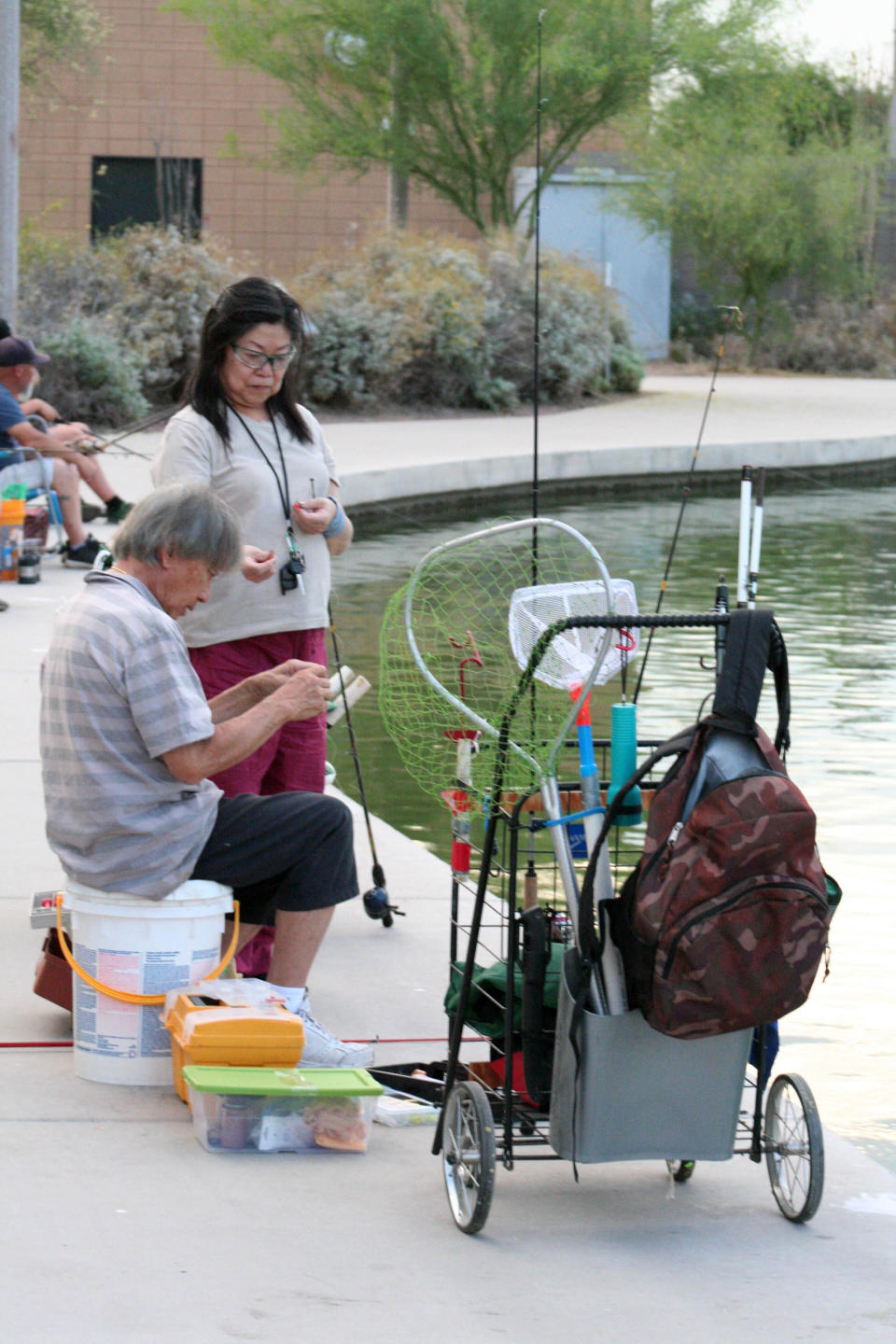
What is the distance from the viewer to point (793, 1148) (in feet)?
10.2

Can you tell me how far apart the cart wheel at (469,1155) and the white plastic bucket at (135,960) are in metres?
0.67

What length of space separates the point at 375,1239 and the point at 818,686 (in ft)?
21.1

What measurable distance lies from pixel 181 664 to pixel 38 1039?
0.96m

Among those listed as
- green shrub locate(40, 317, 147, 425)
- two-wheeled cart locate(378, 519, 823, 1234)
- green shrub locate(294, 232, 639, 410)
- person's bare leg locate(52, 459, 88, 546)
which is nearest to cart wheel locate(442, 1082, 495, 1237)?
two-wheeled cart locate(378, 519, 823, 1234)

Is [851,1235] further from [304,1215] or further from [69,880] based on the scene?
[69,880]

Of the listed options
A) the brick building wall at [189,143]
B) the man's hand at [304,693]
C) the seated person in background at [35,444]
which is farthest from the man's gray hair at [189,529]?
the brick building wall at [189,143]

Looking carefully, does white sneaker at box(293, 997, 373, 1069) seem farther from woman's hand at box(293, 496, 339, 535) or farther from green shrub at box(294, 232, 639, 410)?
green shrub at box(294, 232, 639, 410)

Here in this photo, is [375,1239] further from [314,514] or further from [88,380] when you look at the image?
[88,380]

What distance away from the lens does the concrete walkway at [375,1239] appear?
2666 millimetres

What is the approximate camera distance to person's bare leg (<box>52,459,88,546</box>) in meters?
10.8

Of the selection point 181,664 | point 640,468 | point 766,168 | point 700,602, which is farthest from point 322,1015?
point 766,168

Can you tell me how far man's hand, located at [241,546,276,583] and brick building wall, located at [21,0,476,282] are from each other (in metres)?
32.5

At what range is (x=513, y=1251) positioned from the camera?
2.94 m

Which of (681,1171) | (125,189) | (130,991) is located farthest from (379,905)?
(125,189)
